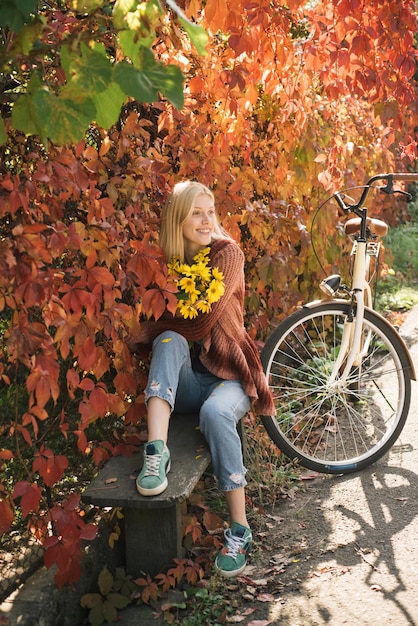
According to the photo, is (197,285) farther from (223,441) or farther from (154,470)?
(154,470)

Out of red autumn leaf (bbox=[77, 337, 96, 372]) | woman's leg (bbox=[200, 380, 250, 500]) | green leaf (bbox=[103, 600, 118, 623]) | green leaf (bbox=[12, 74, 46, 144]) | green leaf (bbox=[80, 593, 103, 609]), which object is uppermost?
green leaf (bbox=[12, 74, 46, 144])

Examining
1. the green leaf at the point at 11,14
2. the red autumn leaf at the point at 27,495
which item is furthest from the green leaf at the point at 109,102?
the red autumn leaf at the point at 27,495

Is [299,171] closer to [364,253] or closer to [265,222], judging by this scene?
[265,222]

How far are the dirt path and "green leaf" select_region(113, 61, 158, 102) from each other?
1851 millimetres

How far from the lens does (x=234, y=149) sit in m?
4.24

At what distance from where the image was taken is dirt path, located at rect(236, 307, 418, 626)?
277 centimetres

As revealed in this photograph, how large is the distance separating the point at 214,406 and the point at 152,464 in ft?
1.27

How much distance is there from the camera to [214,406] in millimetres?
3100

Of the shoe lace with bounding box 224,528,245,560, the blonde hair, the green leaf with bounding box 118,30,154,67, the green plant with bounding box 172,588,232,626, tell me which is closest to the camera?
the green leaf with bounding box 118,30,154,67

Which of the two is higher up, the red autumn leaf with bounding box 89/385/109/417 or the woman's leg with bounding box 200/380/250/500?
the red autumn leaf with bounding box 89/385/109/417

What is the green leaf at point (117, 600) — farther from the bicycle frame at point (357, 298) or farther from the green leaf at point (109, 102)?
the green leaf at point (109, 102)

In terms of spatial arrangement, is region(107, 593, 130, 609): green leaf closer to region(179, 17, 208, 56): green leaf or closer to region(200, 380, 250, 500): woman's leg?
region(200, 380, 250, 500): woman's leg

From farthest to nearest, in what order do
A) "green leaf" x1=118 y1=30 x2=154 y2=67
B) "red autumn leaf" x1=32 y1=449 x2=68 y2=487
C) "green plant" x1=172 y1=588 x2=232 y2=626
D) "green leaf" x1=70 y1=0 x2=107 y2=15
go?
"green plant" x1=172 y1=588 x2=232 y2=626 → "red autumn leaf" x1=32 y1=449 x2=68 y2=487 → "green leaf" x1=70 y1=0 x2=107 y2=15 → "green leaf" x1=118 y1=30 x2=154 y2=67

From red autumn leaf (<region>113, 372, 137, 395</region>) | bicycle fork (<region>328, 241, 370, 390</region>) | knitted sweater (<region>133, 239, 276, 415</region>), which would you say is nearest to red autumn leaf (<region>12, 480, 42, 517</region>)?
red autumn leaf (<region>113, 372, 137, 395</region>)
